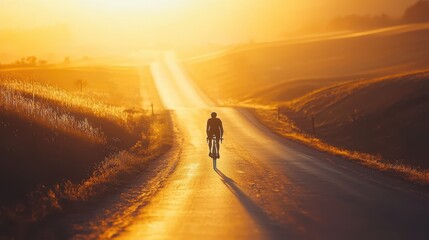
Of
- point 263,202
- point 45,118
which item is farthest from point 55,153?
point 263,202

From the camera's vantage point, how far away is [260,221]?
11.1 m

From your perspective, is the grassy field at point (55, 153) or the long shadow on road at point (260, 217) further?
the grassy field at point (55, 153)

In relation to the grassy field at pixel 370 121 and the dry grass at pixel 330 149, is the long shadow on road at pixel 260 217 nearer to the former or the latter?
the dry grass at pixel 330 149

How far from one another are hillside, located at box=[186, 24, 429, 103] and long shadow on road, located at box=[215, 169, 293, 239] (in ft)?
159

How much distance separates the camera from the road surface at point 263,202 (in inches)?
407

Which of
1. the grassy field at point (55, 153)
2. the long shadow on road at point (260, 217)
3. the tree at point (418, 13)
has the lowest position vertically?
the long shadow on road at point (260, 217)

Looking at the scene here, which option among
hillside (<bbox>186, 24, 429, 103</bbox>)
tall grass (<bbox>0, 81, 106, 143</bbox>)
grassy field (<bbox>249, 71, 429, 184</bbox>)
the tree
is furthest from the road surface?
the tree

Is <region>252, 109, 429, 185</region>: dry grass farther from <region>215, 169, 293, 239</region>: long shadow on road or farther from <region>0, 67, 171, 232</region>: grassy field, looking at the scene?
<region>0, 67, 171, 232</region>: grassy field

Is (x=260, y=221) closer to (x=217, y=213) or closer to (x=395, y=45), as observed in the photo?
(x=217, y=213)

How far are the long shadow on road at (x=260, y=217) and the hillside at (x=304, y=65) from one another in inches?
1911

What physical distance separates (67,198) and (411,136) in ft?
81.0

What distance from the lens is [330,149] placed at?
2617cm

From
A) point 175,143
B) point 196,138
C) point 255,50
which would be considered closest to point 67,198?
point 175,143

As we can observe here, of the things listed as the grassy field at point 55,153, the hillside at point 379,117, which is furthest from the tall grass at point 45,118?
the hillside at point 379,117
